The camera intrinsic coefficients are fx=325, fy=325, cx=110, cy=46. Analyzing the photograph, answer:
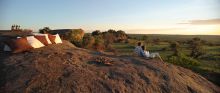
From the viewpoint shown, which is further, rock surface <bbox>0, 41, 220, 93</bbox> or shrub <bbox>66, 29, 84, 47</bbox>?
shrub <bbox>66, 29, 84, 47</bbox>

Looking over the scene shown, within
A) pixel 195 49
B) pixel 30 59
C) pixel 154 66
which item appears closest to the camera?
pixel 30 59

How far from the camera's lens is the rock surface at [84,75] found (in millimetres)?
8195

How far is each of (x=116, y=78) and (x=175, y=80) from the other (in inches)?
81.9

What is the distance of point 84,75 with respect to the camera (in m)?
8.85

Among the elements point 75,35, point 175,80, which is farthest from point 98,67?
point 75,35

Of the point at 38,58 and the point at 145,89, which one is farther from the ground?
the point at 38,58

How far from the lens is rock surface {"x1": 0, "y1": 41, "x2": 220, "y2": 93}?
8.20 meters

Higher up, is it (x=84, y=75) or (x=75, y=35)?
(x=75, y=35)

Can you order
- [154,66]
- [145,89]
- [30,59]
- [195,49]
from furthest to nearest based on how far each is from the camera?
[195,49]
[154,66]
[30,59]
[145,89]

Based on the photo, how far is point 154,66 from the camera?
10.5 metres

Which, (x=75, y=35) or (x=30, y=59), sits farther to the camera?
(x=75, y=35)

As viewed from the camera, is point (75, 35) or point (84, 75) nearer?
point (84, 75)

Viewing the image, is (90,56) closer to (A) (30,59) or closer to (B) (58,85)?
(A) (30,59)

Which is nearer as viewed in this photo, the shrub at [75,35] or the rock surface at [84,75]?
the rock surface at [84,75]
